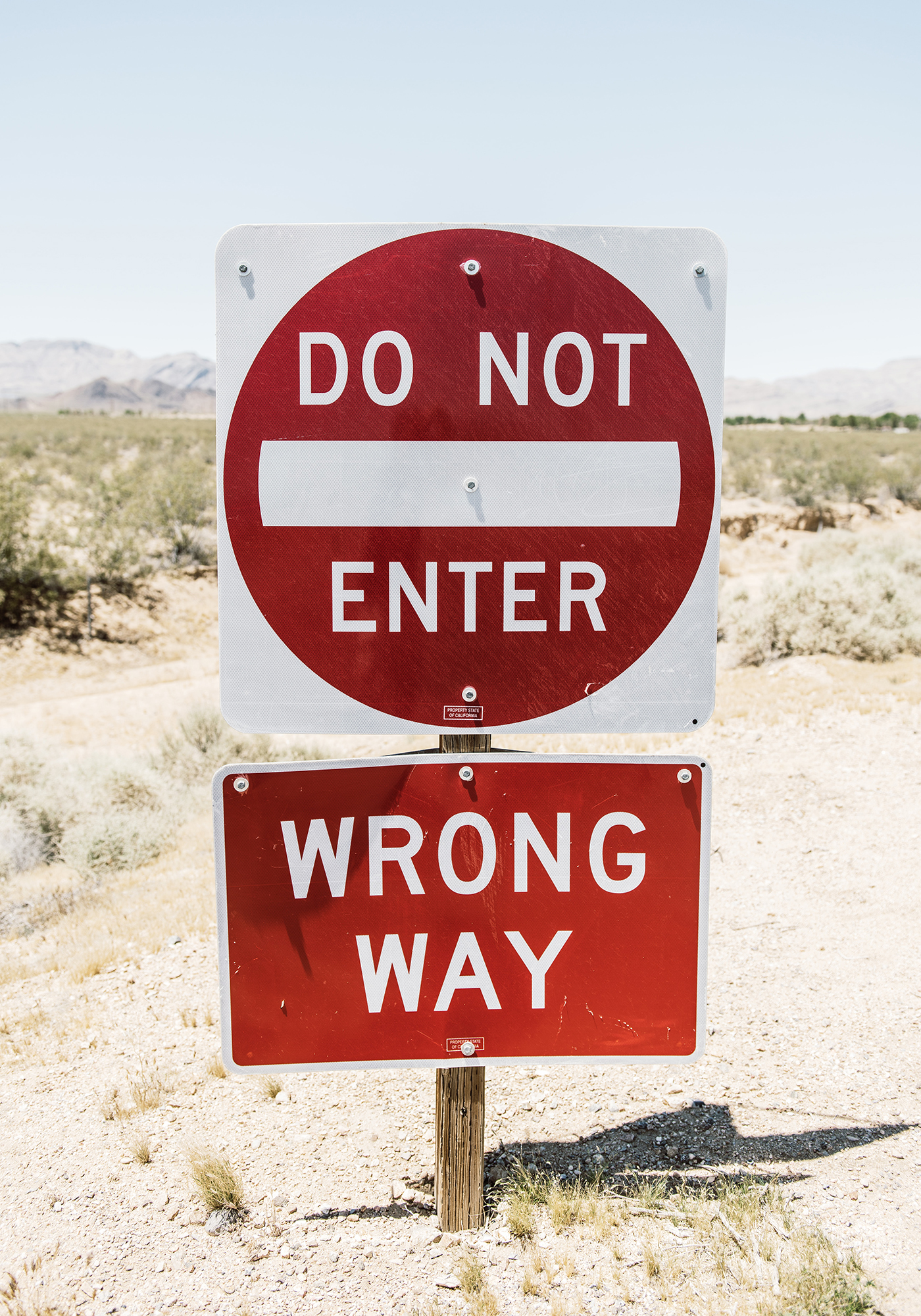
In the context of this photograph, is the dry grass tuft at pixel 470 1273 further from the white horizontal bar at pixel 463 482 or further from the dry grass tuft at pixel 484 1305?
the white horizontal bar at pixel 463 482

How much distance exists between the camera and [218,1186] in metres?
2.48

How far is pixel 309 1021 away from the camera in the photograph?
1.98 meters

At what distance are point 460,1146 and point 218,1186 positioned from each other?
77 centimetres

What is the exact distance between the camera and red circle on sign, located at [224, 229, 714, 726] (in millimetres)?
1854

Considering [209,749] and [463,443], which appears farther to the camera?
[209,749]

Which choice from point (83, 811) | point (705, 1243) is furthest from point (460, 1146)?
point (83, 811)

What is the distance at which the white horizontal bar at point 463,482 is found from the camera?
1.87 m

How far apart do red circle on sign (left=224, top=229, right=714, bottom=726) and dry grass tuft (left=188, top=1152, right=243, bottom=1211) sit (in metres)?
1.55

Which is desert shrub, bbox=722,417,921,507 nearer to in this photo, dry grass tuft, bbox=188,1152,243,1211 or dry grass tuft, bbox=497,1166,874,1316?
dry grass tuft, bbox=497,1166,874,1316

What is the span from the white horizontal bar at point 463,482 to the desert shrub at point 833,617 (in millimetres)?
9734

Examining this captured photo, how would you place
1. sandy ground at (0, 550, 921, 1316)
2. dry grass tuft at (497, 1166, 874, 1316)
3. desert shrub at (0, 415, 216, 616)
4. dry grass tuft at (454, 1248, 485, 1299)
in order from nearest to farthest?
dry grass tuft at (497, 1166, 874, 1316)
dry grass tuft at (454, 1248, 485, 1299)
sandy ground at (0, 550, 921, 1316)
desert shrub at (0, 415, 216, 616)

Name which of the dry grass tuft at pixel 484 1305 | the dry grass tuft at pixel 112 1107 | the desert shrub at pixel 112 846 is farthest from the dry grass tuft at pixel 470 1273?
the desert shrub at pixel 112 846

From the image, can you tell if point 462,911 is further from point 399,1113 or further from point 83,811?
point 83,811

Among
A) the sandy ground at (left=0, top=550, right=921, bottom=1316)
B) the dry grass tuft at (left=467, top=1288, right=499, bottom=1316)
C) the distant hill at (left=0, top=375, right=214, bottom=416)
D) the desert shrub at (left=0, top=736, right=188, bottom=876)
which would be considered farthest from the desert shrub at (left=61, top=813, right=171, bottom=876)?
the distant hill at (left=0, top=375, right=214, bottom=416)
